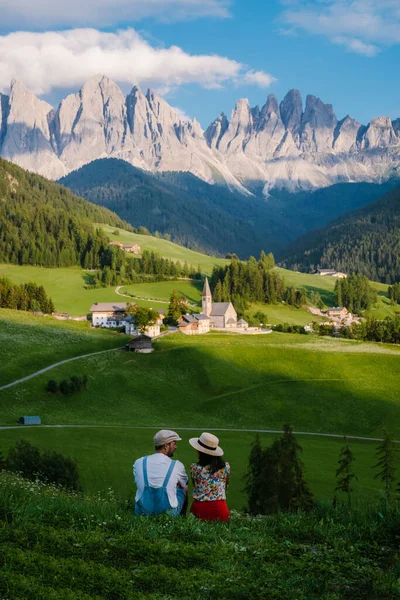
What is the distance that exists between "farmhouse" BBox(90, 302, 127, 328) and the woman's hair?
142m

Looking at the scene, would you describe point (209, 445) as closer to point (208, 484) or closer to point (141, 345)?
point (208, 484)

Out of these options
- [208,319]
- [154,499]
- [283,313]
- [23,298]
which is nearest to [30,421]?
[154,499]

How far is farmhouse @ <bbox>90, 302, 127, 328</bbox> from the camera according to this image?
516ft

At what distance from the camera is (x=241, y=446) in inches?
2516

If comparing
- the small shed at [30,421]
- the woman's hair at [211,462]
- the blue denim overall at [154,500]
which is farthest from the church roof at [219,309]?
the blue denim overall at [154,500]

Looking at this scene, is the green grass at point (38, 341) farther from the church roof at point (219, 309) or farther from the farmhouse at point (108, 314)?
the church roof at point (219, 309)

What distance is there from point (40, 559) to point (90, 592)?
145cm

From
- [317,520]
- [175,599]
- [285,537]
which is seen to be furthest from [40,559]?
[317,520]

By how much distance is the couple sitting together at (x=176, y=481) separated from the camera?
46.2 feet

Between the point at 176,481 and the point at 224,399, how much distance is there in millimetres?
74504

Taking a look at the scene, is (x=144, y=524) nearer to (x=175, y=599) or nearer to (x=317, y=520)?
(x=175, y=599)

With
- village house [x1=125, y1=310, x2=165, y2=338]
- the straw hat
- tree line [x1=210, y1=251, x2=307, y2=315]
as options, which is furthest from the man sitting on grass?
tree line [x1=210, y1=251, x2=307, y2=315]

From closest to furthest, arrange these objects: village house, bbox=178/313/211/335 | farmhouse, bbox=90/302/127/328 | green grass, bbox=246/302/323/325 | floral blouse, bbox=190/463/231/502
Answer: floral blouse, bbox=190/463/231/502, village house, bbox=178/313/211/335, farmhouse, bbox=90/302/127/328, green grass, bbox=246/302/323/325

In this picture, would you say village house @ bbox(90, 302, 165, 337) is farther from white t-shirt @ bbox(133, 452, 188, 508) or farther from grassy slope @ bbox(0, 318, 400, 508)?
white t-shirt @ bbox(133, 452, 188, 508)
